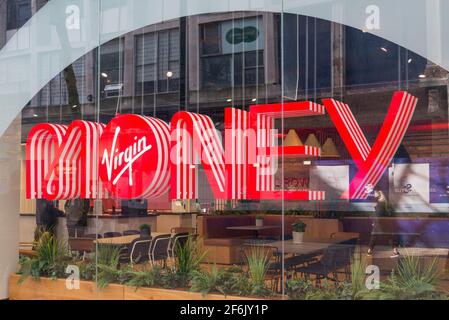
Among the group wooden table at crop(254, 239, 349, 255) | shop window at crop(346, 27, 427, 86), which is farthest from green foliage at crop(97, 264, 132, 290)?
shop window at crop(346, 27, 427, 86)

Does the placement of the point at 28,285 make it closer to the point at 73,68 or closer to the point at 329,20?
the point at 73,68

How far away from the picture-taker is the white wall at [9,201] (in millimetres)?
7906

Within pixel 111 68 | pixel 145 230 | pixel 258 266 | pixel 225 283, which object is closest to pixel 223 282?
pixel 225 283

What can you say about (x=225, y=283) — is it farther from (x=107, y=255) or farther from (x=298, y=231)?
(x=298, y=231)

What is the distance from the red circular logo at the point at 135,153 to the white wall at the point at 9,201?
1377mm

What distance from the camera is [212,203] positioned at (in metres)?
8.54

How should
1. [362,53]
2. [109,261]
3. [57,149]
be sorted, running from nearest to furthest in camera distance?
1. [109,261]
2. [57,149]
3. [362,53]

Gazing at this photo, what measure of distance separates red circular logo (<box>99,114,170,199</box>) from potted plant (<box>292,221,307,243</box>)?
2.07 m

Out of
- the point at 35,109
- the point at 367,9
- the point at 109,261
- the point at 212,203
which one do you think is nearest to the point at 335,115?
the point at 367,9

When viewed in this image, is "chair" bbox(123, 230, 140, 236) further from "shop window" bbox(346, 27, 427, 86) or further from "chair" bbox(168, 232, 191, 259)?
"shop window" bbox(346, 27, 427, 86)

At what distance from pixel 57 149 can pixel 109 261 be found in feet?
6.13

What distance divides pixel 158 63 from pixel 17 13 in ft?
7.64
